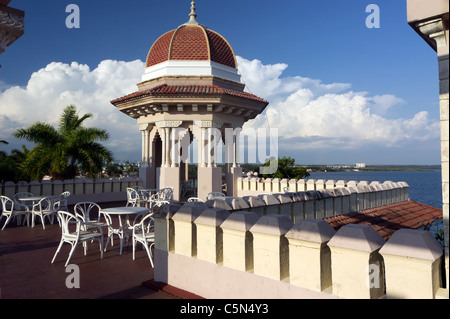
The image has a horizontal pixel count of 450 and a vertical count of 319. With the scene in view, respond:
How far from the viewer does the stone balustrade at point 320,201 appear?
16.3 feet

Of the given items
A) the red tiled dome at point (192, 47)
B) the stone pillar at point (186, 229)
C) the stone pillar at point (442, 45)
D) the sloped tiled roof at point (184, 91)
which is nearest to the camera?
the stone pillar at point (442, 45)

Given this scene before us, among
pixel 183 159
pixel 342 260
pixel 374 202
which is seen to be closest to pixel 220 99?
pixel 183 159

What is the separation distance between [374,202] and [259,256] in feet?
24.1

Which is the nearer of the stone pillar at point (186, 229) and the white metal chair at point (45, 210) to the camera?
the stone pillar at point (186, 229)

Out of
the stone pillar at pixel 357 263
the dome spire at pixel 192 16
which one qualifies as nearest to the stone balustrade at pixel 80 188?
the dome spire at pixel 192 16

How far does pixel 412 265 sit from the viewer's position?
2111mm

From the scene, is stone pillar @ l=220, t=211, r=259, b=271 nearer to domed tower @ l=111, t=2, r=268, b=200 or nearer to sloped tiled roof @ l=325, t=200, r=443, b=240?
sloped tiled roof @ l=325, t=200, r=443, b=240

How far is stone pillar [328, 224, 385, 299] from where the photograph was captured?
7.65 feet

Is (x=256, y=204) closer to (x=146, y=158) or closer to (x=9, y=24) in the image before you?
(x=9, y=24)

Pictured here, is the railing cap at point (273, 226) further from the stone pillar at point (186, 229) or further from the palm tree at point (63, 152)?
the palm tree at point (63, 152)

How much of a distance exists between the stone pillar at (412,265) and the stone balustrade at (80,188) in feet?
45.4

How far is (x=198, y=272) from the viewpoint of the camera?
11.6 ft

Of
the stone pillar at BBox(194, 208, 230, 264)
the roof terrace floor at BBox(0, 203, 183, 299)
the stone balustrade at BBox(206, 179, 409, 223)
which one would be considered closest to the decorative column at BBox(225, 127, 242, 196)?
the stone balustrade at BBox(206, 179, 409, 223)
